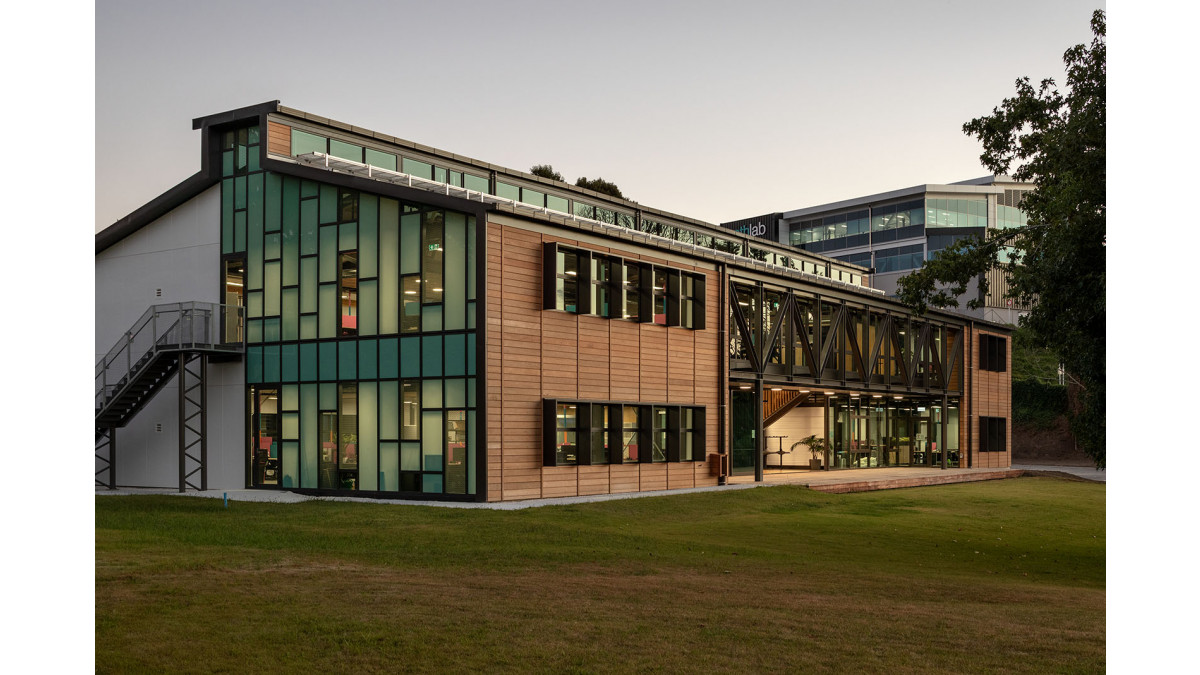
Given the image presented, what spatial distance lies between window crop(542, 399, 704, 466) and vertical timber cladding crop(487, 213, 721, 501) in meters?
0.21

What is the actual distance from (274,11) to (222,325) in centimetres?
1452

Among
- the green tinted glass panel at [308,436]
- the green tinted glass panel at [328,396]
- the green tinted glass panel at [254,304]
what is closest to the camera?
the green tinted glass panel at [328,396]

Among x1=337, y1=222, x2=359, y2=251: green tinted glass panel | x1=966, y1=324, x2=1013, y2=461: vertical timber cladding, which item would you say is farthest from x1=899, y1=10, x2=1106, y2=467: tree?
x1=966, y1=324, x2=1013, y2=461: vertical timber cladding

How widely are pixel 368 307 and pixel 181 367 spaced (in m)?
5.51

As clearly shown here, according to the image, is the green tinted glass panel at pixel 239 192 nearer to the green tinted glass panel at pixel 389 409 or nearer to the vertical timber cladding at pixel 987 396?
the green tinted glass panel at pixel 389 409

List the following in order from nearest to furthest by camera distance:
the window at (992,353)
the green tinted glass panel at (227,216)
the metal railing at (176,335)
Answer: the metal railing at (176,335) < the green tinted glass panel at (227,216) < the window at (992,353)

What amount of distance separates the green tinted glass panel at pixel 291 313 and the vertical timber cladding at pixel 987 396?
29456 millimetres

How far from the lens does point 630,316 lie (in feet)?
81.5

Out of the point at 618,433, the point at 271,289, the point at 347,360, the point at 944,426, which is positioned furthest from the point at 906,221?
the point at 347,360

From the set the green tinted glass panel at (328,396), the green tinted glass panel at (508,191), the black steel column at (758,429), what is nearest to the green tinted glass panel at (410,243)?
the green tinted glass panel at (328,396)

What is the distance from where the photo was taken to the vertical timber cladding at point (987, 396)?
140 feet

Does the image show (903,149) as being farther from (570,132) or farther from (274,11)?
(274,11)

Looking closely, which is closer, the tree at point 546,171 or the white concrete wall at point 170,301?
the white concrete wall at point 170,301

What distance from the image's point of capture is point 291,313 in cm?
2508
